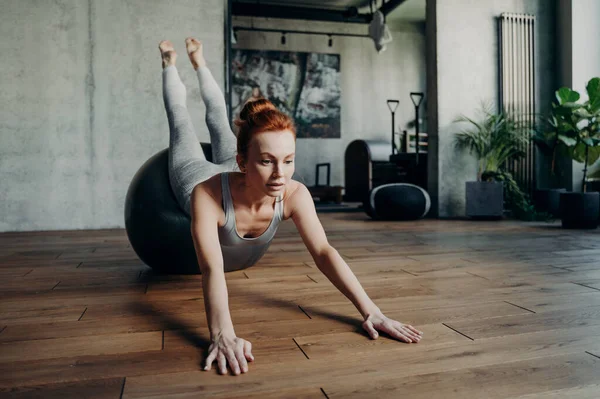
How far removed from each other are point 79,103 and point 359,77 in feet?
20.2

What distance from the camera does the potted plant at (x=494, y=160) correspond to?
5098 millimetres

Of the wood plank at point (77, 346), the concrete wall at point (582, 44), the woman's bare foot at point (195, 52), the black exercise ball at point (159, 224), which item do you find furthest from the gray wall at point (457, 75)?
the wood plank at point (77, 346)

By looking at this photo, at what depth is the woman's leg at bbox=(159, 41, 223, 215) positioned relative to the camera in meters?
2.22

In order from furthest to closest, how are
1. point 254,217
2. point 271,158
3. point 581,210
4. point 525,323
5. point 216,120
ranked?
1. point 581,210
2. point 216,120
3. point 254,217
4. point 525,323
5. point 271,158

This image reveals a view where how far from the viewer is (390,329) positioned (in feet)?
4.71

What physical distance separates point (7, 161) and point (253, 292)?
3.54m

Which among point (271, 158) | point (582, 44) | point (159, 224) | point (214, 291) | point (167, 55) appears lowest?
point (214, 291)

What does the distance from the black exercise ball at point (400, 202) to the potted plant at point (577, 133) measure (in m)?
1.32

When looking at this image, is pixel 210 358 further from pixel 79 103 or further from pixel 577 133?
pixel 577 133

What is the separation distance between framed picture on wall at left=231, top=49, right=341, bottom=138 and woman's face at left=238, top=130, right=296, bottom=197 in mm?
7864

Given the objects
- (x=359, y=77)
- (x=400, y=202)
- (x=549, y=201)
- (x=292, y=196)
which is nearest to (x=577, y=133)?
(x=549, y=201)

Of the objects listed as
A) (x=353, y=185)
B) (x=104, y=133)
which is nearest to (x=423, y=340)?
(x=104, y=133)

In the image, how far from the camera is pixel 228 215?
5.24ft

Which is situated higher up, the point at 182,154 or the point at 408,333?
the point at 182,154
